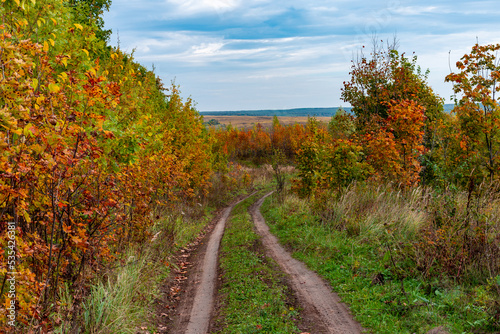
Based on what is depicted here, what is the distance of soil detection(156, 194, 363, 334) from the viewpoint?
20.5 feet

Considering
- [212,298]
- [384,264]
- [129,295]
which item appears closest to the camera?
[129,295]

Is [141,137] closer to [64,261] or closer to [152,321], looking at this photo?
[64,261]

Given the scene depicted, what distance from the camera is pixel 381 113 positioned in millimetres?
17266

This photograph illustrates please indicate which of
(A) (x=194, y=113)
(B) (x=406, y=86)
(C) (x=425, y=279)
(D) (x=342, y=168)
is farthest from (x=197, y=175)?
(C) (x=425, y=279)

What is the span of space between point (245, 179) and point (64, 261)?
2893 centimetres

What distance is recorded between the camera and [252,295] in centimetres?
751

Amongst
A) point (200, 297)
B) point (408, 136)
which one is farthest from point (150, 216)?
point (408, 136)

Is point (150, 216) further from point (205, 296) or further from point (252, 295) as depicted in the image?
point (252, 295)

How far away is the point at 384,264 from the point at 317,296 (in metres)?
1.77

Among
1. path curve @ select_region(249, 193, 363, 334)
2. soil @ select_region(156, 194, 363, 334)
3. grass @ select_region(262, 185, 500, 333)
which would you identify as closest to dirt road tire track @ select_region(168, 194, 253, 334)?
soil @ select_region(156, 194, 363, 334)

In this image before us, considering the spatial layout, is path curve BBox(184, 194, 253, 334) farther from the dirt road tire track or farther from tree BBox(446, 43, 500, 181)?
tree BBox(446, 43, 500, 181)

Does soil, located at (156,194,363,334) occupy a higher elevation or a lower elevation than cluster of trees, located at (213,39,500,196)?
lower

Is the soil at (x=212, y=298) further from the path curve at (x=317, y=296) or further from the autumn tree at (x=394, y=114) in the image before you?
the autumn tree at (x=394, y=114)

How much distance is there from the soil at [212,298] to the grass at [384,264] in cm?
32
